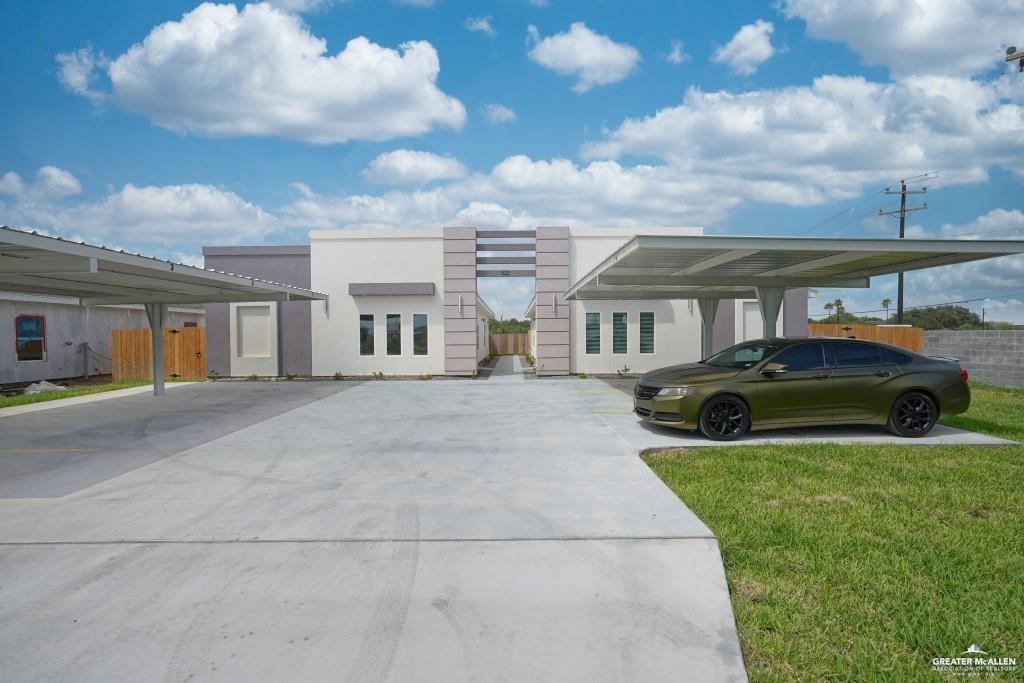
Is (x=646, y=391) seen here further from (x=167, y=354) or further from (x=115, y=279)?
(x=167, y=354)

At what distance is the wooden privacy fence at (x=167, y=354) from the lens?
2152 centimetres

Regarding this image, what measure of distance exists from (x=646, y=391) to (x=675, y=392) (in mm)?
595

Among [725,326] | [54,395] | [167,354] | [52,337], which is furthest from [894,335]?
[52,337]

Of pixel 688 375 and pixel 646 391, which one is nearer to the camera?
pixel 688 375

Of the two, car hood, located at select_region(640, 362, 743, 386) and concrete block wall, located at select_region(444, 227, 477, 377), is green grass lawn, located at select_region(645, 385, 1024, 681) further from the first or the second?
concrete block wall, located at select_region(444, 227, 477, 377)

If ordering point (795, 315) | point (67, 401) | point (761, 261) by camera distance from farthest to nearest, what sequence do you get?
point (795, 315)
point (67, 401)
point (761, 261)

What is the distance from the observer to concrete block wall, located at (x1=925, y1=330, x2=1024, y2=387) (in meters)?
16.9

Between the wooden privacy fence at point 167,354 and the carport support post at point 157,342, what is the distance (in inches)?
196

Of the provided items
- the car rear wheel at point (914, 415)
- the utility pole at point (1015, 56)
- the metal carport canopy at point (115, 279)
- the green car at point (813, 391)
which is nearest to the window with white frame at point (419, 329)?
the metal carport canopy at point (115, 279)

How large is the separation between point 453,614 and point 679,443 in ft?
18.5

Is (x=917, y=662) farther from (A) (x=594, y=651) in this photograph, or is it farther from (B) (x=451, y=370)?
(B) (x=451, y=370)

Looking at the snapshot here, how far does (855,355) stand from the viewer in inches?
361

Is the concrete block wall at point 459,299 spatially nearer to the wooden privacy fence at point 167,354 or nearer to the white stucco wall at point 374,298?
the white stucco wall at point 374,298

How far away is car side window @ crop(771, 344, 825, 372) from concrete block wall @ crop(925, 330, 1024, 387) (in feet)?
38.9
